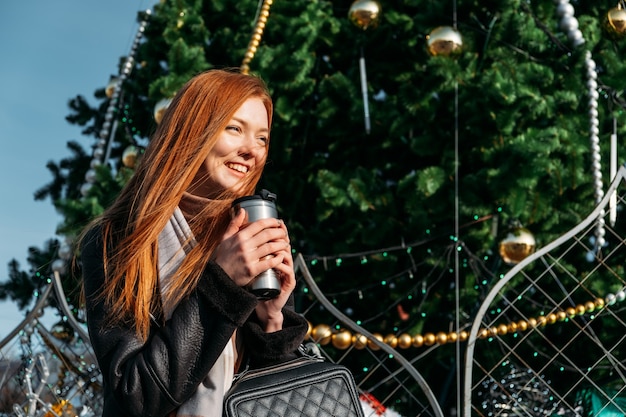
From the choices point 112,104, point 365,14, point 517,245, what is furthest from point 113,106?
point 517,245

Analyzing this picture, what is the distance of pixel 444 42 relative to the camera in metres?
3.31

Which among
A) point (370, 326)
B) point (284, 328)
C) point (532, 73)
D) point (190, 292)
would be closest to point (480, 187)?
point (532, 73)

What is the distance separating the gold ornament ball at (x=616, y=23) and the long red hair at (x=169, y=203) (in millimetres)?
2286

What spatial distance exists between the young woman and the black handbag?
3 cm

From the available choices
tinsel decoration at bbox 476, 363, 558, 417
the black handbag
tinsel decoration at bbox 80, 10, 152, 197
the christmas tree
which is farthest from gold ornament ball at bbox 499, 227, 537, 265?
tinsel decoration at bbox 80, 10, 152, 197

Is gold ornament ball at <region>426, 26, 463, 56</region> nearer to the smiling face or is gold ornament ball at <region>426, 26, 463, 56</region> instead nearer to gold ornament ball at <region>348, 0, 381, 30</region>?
gold ornament ball at <region>348, 0, 381, 30</region>

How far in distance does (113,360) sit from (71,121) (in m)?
4.18

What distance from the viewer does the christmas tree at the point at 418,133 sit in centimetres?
332

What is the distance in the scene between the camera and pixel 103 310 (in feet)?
4.15

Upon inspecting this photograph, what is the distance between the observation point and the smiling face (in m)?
1.43

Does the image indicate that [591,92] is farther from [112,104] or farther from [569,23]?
[112,104]

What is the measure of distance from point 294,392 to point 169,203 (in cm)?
36

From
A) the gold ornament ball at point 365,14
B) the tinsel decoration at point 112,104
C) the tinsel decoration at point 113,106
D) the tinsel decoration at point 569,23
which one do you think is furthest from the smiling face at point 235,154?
the tinsel decoration at point 113,106

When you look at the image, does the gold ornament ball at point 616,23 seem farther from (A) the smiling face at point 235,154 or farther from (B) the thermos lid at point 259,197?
(B) the thermos lid at point 259,197
